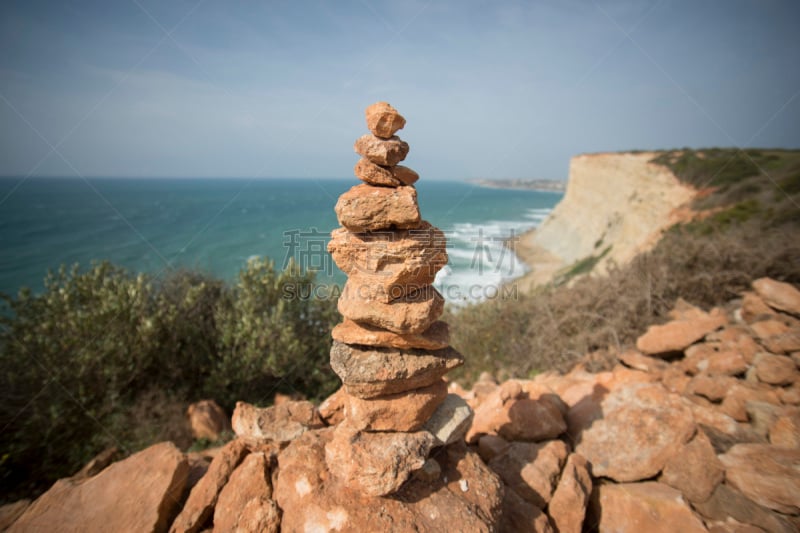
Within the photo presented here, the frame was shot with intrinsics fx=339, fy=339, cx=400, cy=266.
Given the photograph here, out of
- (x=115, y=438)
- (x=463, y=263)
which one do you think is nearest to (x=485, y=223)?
(x=463, y=263)

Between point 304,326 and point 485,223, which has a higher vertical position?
point 304,326

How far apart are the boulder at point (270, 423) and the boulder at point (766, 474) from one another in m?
Result: 5.57

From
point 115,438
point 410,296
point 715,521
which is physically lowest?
point 115,438

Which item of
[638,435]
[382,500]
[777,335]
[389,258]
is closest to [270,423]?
[382,500]

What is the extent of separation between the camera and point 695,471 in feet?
14.5

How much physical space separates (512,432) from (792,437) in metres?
3.77

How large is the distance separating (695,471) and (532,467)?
209 centimetres

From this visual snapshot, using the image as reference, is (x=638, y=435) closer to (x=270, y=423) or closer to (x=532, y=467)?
(x=532, y=467)

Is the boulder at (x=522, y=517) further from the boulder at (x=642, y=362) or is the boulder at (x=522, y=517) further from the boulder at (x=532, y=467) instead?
the boulder at (x=642, y=362)

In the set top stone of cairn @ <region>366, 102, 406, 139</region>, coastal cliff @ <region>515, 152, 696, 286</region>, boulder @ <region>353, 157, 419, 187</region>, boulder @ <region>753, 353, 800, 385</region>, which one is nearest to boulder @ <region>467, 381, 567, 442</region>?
boulder @ <region>753, 353, 800, 385</region>

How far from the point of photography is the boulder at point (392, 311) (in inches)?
150

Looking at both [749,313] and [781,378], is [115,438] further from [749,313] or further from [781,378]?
[749,313]

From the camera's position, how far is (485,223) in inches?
2832

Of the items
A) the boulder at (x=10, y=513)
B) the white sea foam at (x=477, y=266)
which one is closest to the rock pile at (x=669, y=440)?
the boulder at (x=10, y=513)
